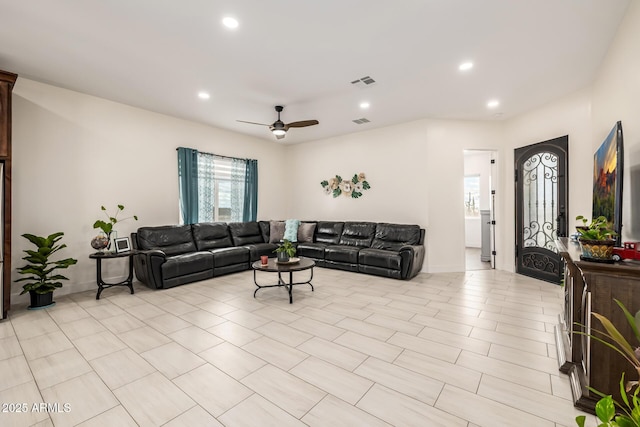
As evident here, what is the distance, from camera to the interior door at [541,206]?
14.6 ft

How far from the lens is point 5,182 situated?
3.18 m

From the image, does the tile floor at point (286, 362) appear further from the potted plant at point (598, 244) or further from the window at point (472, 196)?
the window at point (472, 196)

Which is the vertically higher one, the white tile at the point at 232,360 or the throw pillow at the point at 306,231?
the throw pillow at the point at 306,231

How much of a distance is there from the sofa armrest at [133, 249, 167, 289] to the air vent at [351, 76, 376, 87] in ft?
12.5

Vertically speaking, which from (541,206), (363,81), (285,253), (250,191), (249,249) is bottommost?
(249,249)

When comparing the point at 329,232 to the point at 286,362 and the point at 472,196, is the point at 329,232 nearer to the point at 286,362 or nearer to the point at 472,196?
the point at 286,362

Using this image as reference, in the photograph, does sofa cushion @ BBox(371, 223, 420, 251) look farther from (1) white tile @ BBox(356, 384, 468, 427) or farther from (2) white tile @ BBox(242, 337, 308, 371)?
(1) white tile @ BBox(356, 384, 468, 427)

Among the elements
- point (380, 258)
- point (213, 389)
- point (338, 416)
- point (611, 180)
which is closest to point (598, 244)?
point (611, 180)

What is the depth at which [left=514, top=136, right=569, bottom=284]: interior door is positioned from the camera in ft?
14.6

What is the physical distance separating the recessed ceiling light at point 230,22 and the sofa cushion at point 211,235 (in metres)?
3.76

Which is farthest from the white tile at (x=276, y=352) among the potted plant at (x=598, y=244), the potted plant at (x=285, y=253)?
the potted plant at (x=598, y=244)

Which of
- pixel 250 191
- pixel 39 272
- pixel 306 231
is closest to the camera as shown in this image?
pixel 39 272

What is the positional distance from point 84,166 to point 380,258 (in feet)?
16.3

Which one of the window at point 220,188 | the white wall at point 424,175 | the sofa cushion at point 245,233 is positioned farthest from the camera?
the sofa cushion at point 245,233
